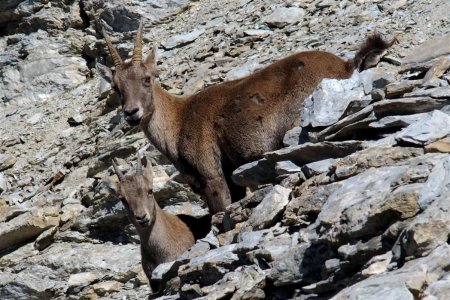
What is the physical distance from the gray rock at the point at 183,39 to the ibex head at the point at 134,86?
26.6 ft

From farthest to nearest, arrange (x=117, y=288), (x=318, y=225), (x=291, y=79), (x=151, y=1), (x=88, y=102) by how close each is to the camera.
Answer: (x=151, y=1)
(x=88, y=102)
(x=117, y=288)
(x=291, y=79)
(x=318, y=225)

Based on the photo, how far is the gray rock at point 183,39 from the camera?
67.5 feet

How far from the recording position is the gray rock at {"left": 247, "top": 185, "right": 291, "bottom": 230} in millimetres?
8922

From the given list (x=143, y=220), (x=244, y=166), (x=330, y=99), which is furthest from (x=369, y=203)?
(x=143, y=220)

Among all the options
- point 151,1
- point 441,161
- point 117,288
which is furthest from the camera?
point 151,1

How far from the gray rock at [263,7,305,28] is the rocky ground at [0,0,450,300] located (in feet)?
0.09

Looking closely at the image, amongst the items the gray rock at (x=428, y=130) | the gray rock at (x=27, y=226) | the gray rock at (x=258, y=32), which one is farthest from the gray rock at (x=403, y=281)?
the gray rock at (x=258, y=32)

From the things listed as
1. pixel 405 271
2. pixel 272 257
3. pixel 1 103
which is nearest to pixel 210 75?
pixel 1 103

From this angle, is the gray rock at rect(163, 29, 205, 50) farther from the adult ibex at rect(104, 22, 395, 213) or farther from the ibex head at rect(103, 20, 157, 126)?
the adult ibex at rect(104, 22, 395, 213)

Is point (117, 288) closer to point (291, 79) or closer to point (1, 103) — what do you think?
point (291, 79)

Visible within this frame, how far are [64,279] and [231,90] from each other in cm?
473

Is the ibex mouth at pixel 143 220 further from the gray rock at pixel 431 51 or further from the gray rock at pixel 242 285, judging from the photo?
the gray rock at pixel 431 51

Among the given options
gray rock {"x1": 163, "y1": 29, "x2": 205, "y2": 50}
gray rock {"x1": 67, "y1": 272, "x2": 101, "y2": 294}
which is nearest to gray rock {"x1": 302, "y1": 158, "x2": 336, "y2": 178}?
gray rock {"x1": 67, "y1": 272, "x2": 101, "y2": 294}

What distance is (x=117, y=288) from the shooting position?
13422 millimetres
